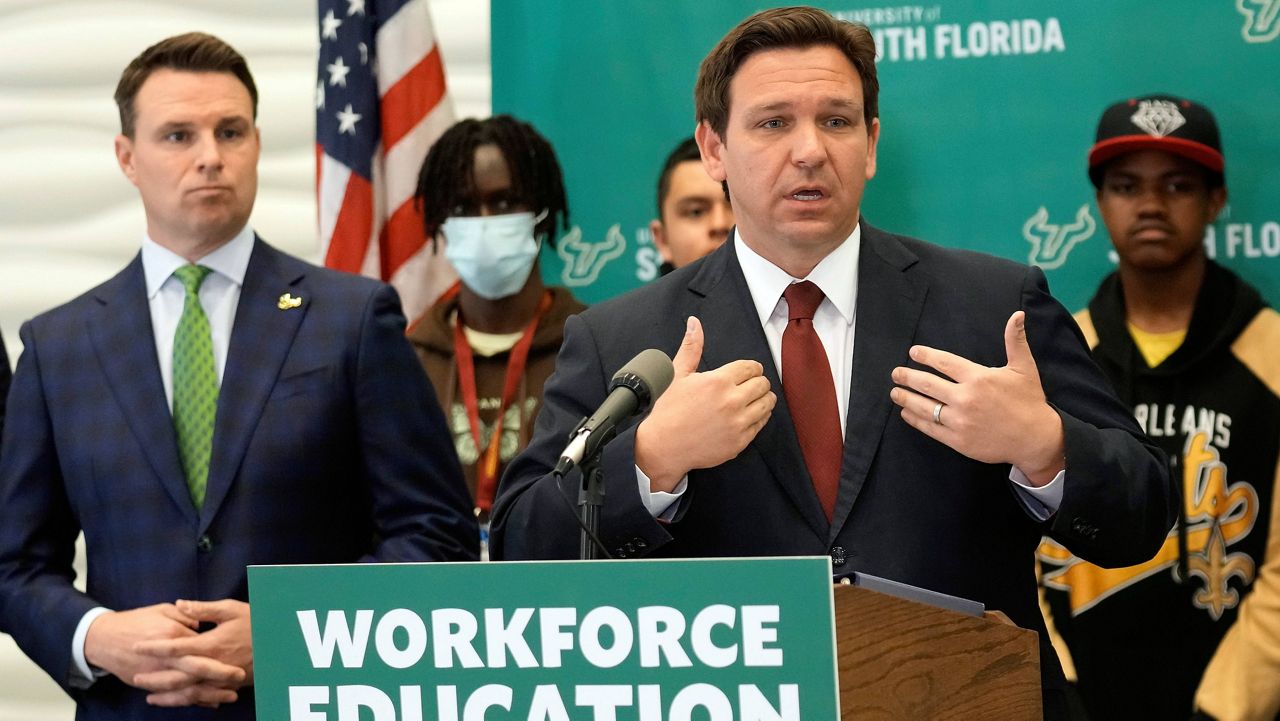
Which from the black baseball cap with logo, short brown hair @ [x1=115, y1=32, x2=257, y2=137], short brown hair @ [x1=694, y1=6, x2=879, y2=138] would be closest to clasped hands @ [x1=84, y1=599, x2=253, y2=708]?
short brown hair @ [x1=115, y1=32, x2=257, y2=137]

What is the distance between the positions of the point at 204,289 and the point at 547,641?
69.0 inches

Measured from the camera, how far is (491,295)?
437cm

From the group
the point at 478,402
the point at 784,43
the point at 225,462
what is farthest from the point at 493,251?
the point at 784,43

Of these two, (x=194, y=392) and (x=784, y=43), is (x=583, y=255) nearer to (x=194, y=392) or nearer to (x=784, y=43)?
(x=194, y=392)

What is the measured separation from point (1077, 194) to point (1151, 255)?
1.51 feet

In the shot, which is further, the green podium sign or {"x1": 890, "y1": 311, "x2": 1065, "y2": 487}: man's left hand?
{"x1": 890, "y1": 311, "x2": 1065, "y2": 487}: man's left hand

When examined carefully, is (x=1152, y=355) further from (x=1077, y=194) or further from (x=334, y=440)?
(x=334, y=440)

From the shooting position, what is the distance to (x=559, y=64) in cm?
494

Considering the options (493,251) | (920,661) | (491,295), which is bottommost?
(920,661)

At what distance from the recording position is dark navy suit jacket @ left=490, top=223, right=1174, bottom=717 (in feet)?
7.23

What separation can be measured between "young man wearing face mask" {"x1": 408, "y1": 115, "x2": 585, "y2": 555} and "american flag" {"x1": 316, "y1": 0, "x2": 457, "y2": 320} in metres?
0.31

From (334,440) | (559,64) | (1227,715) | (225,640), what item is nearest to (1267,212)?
(1227,715)

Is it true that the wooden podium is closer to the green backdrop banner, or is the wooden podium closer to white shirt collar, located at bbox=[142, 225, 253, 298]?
white shirt collar, located at bbox=[142, 225, 253, 298]

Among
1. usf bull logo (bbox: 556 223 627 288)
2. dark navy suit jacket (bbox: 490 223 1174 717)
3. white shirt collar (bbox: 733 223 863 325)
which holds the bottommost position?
dark navy suit jacket (bbox: 490 223 1174 717)
